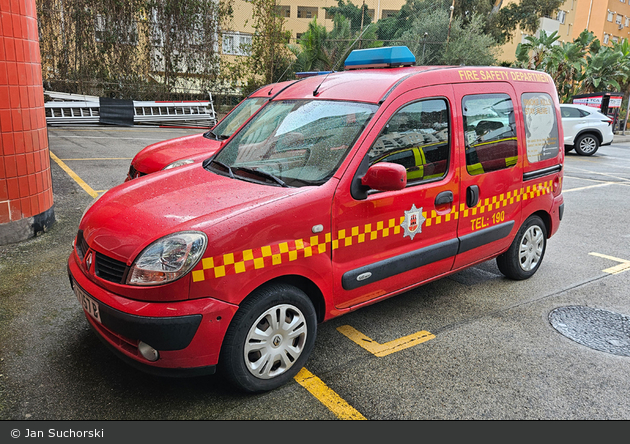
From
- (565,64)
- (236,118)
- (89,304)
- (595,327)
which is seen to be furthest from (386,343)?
(565,64)

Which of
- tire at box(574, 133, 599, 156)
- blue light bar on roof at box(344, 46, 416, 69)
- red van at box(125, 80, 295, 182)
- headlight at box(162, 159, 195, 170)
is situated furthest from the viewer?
tire at box(574, 133, 599, 156)

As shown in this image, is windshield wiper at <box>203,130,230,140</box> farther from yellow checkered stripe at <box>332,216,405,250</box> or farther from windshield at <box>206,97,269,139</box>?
yellow checkered stripe at <box>332,216,405,250</box>

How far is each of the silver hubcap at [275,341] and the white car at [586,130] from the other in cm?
1590

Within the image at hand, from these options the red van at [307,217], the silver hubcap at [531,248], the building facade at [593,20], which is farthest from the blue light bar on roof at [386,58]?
the building facade at [593,20]

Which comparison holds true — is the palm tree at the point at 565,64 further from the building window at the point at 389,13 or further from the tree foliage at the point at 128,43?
the tree foliage at the point at 128,43

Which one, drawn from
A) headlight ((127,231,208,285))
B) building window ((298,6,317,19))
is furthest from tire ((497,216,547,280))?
building window ((298,6,317,19))

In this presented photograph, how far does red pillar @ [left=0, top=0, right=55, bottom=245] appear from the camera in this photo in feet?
15.8

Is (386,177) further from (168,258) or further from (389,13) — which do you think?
(389,13)

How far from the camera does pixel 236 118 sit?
703cm

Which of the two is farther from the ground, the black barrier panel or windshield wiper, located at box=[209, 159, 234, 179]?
windshield wiper, located at box=[209, 159, 234, 179]

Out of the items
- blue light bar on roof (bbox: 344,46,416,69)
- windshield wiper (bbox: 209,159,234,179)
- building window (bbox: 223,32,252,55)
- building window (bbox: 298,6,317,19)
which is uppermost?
building window (bbox: 298,6,317,19)

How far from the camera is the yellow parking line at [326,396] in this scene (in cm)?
279

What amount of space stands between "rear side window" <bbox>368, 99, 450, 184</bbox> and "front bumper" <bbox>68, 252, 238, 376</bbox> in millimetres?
1409

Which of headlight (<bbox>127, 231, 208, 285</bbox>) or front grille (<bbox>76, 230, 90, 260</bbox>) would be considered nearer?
headlight (<bbox>127, 231, 208, 285</bbox>)
